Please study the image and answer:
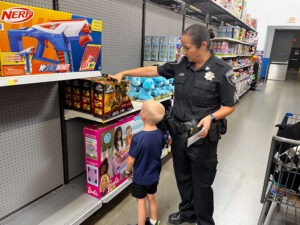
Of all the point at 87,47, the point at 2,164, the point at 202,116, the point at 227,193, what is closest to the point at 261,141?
the point at 227,193

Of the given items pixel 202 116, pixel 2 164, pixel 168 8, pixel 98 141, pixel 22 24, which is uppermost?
pixel 168 8

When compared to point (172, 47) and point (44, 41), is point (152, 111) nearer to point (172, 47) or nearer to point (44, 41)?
point (44, 41)

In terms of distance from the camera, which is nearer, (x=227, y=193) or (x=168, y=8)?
(x=227, y=193)

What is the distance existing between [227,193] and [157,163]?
1248mm

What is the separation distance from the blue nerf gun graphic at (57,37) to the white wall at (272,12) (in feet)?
38.0

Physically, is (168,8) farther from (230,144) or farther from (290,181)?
(290,181)

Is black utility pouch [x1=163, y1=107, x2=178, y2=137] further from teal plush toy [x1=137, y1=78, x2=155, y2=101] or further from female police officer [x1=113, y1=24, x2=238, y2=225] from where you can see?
teal plush toy [x1=137, y1=78, x2=155, y2=101]

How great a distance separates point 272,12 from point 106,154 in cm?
1171

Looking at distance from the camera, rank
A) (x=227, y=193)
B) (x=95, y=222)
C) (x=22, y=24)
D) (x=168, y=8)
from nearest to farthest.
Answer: (x=22, y=24) → (x=95, y=222) → (x=227, y=193) → (x=168, y=8)

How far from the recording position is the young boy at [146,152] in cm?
161

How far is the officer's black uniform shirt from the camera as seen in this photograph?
1.61 meters

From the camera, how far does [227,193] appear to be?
256cm

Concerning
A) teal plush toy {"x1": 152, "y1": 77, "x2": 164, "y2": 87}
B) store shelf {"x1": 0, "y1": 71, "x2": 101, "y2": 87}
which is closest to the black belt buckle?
store shelf {"x1": 0, "y1": 71, "x2": 101, "y2": 87}

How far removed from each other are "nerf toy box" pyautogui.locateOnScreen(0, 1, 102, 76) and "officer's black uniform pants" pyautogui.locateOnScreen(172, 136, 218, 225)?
0.93 meters
